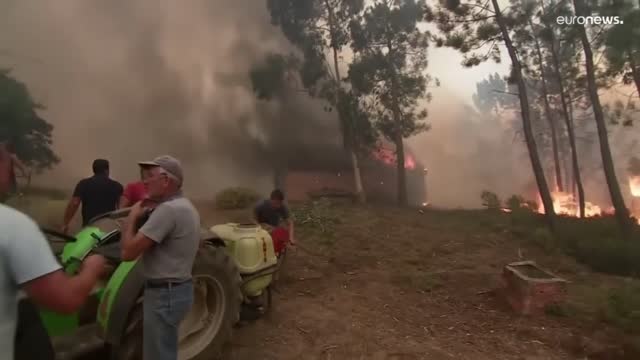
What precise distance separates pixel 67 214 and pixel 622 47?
35.5 ft

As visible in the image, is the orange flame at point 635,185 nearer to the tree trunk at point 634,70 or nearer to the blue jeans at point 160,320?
the tree trunk at point 634,70

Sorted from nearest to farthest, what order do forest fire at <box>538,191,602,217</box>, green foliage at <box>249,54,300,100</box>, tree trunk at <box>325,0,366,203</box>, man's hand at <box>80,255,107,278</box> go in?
1. man's hand at <box>80,255,107,278</box>
2. tree trunk at <box>325,0,366,203</box>
3. green foliage at <box>249,54,300,100</box>
4. forest fire at <box>538,191,602,217</box>

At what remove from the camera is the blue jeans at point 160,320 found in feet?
8.55

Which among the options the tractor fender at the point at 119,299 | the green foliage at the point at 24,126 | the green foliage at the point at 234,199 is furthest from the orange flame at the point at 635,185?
the tractor fender at the point at 119,299

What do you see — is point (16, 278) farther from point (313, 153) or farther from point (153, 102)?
point (313, 153)

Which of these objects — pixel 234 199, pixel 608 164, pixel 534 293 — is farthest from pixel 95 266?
pixel 234 199

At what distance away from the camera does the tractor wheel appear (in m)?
3.59

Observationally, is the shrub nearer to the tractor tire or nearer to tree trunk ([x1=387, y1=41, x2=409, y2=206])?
tree trunk ([x1=387, y1=41, x2=409, y2=206])

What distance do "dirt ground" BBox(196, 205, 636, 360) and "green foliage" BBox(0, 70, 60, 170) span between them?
26.2 feet

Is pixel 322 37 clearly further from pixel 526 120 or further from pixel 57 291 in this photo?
pixel 57 291

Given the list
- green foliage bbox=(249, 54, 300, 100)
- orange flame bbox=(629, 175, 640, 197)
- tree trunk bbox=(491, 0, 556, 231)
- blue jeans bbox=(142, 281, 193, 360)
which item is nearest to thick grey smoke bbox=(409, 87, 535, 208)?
orange flame bbox=(629, 175, 640, 197)

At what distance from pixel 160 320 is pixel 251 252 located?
1.72 m

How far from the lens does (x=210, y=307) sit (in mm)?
3775

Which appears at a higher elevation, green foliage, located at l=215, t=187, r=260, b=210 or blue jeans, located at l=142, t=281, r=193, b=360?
green foliage, located at l=215, t=187, r=260, b=210
